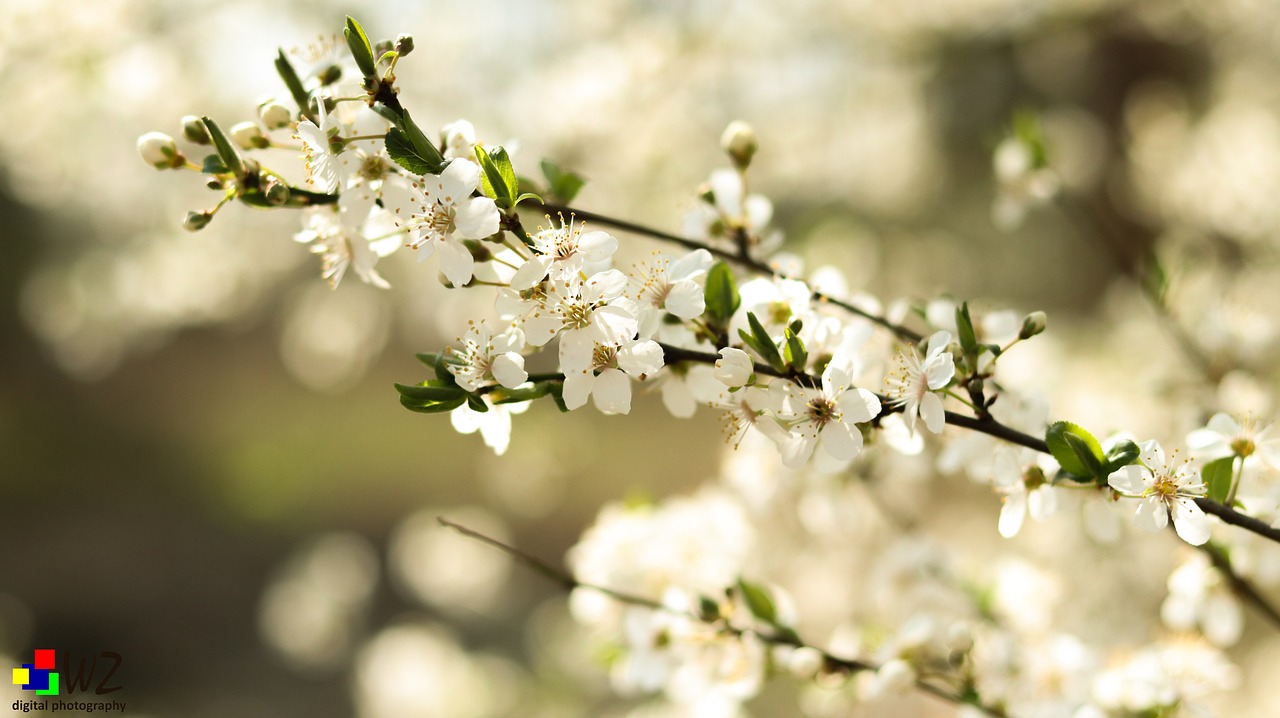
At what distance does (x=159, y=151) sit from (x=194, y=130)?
6 cm

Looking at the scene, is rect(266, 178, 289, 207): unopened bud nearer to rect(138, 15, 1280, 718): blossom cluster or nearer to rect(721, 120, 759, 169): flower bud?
rect(138, 15, 1280, 718): blossom cluster

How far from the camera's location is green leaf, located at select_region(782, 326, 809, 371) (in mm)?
656

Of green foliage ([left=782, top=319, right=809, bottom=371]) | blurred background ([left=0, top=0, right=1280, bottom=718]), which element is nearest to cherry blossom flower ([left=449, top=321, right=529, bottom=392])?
green foliage ([left=782, top=319, right=809, bottom=371])

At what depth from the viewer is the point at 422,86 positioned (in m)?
2.83

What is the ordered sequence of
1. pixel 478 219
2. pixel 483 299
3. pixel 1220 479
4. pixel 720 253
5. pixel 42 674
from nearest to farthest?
pixel 478 219 → pixel 1220 479 → pixel 720 253 → pixel 42 674 → pixel 483 299

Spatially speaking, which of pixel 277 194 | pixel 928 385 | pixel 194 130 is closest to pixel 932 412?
pixel 928 385

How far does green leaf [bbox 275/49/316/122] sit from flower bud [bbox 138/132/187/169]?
0.47 ft

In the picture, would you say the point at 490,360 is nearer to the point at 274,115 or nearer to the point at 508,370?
the point at 508,370

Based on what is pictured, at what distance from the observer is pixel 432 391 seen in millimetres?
662

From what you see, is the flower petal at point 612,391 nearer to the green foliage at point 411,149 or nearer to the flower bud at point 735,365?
the flower bud at point 735,365

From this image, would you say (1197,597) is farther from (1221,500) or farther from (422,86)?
(422,86)

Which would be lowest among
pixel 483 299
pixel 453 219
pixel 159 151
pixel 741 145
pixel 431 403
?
pixel 431 403

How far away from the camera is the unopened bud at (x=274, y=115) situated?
77 cm

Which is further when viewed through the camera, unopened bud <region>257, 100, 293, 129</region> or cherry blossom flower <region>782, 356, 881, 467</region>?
unopened bud <region>257, 100, 293, 129</region>
